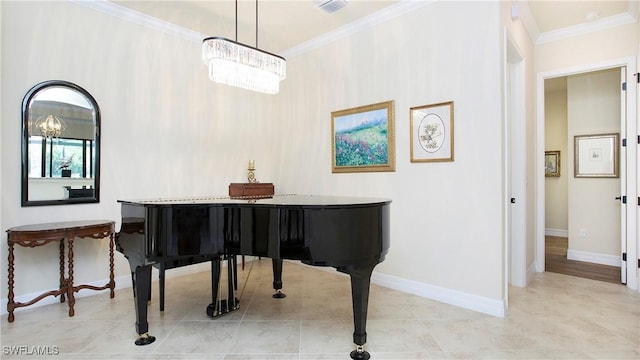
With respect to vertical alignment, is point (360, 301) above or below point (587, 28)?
below

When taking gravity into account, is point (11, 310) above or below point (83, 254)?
below

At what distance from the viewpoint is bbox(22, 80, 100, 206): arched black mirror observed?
2752 millimetres

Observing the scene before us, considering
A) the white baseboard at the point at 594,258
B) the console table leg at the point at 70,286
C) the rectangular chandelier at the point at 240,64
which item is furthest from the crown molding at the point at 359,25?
the white baseboard at the point at 594,258

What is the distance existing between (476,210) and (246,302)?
7.15ft

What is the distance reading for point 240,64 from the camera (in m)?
2.46

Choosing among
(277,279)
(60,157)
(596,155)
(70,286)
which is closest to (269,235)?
(277,279)

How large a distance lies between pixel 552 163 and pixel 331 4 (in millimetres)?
5264

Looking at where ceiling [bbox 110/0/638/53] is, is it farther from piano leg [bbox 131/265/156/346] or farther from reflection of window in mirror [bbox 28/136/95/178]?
piano leg [bbox 131/265/156/346]

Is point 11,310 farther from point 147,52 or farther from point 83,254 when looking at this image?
point 147,52

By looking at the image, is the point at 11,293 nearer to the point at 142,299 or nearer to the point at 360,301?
the point at 142,299

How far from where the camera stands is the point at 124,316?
2.59m

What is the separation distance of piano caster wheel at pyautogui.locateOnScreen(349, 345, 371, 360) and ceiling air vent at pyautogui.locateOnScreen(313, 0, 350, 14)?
2.96 m

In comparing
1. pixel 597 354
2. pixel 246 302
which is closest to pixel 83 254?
pixel 246 302

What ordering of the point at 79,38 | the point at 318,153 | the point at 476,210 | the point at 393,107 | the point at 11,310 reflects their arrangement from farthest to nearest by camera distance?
1. the point at 318,153
2. the point at 393,107
3. the point at 79,38
4. the point at 476,210
5. the point at 11,310
